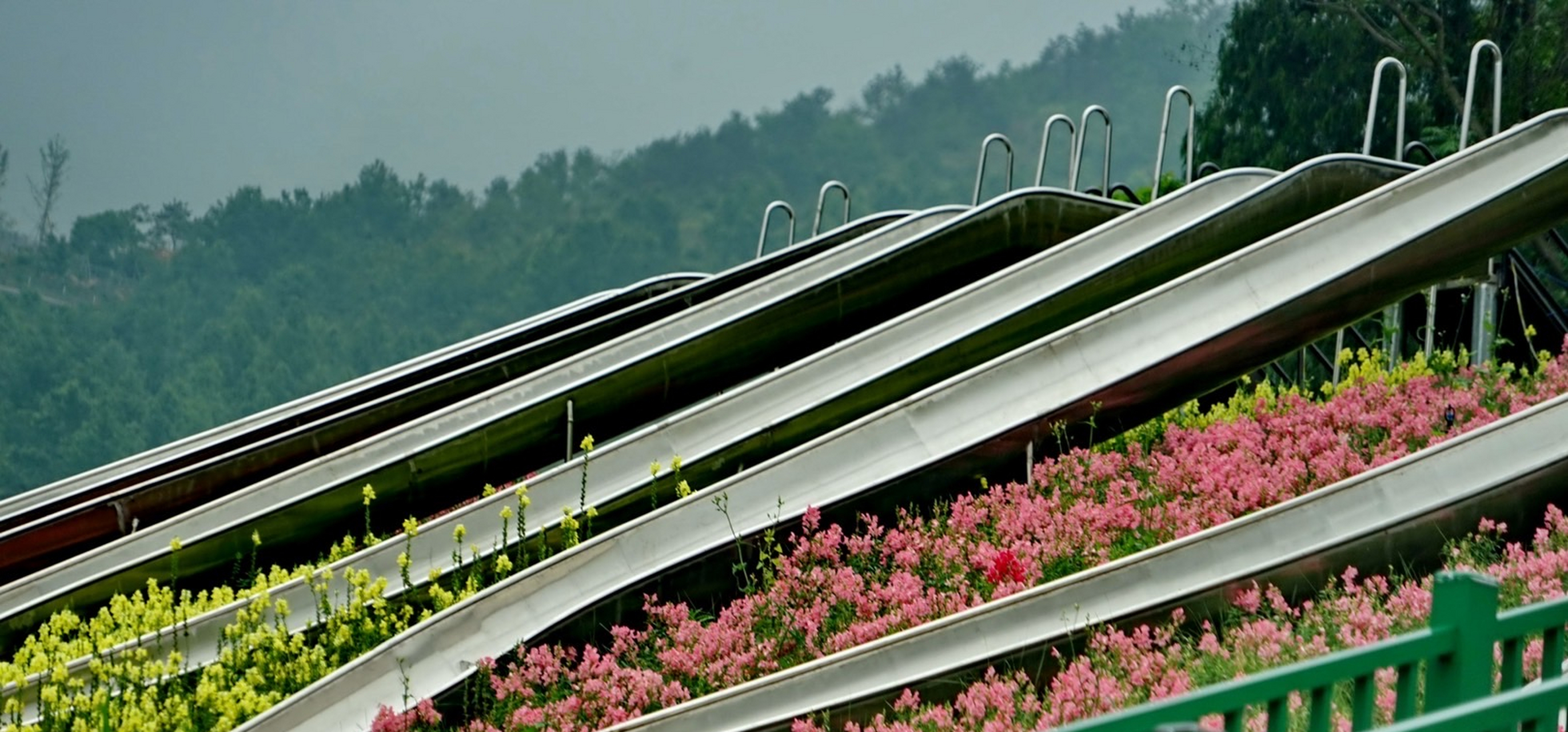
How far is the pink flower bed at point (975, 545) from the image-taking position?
627 cm

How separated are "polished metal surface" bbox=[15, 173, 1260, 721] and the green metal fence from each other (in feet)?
16.2

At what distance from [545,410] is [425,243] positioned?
Result: 59488mm

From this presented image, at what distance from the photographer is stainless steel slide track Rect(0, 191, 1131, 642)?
8391mm

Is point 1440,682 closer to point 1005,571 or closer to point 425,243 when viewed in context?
point 1005,571

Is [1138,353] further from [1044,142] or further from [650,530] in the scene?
[1044,142]

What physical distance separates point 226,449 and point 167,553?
2090 millimetres

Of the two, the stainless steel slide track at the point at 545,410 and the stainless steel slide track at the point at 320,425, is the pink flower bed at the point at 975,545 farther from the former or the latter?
the stainless steel slide track at the point at 320,425

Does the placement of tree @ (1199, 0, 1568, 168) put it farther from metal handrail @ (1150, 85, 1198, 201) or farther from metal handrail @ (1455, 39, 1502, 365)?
metal handrail @ (1455, 39, 1502, 365)

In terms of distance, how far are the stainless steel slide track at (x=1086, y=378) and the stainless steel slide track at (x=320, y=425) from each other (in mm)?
3348

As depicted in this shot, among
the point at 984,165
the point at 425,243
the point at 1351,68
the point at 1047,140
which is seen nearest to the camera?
the point at 1047,140

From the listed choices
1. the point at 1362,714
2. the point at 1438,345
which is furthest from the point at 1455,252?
the point at 1362,714

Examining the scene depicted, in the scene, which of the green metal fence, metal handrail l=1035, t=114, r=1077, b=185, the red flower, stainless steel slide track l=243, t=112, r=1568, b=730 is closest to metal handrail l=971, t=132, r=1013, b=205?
metal handrail l=1035, t=114, r=1077, b=185

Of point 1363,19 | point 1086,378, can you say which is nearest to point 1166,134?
→ point 1086,378

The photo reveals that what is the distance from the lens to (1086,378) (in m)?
7.89
